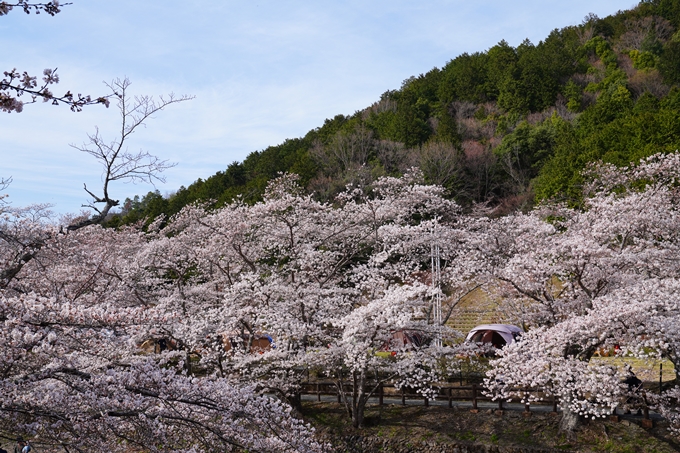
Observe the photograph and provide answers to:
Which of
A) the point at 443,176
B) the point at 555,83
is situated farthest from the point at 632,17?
the point at 443,176

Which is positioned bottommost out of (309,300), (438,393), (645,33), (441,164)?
(438,393)

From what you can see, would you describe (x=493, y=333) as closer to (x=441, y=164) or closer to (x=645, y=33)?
(x=441, y=164)

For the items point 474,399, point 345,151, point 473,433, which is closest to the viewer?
point 473,433

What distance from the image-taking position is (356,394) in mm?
11594

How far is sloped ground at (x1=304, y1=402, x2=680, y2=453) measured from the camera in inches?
398

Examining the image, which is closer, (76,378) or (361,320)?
(76,378)

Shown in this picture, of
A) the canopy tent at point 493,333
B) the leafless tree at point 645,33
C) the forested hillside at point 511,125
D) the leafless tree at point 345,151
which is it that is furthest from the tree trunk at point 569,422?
Result: the leafless tree at point 645,33

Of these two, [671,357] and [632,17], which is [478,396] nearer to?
[671,357]

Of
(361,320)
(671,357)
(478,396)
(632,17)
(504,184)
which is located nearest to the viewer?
(671,357)

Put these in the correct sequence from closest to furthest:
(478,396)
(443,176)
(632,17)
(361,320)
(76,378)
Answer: (76,378) < (361,320) < (478,396) < (443,176) < (632,17)

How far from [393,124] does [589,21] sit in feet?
71.0

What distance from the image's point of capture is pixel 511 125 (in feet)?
110

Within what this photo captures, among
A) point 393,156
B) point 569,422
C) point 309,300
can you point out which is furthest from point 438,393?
point 393,156

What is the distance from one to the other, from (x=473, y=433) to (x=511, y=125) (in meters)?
26.1
